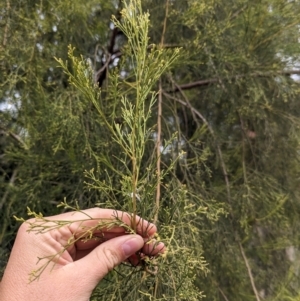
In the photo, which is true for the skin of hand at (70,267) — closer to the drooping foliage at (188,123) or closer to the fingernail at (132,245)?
the fingernail at (132,245)

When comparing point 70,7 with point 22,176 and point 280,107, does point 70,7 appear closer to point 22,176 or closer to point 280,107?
point 22,176

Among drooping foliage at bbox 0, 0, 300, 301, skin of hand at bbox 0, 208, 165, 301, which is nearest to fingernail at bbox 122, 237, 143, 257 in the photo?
skin of hand at bbox 0, 208, 165, 301

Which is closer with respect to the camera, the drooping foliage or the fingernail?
the fingernail

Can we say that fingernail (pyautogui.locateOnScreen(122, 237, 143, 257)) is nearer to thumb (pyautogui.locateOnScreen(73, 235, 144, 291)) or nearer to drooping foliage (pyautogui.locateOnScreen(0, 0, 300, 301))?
thumb (pyautogui.locateOnScreen(73, 235, 144, 291))

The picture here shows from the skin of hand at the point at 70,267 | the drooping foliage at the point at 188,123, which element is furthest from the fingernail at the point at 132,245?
the drooping foliage at the point at 188,123

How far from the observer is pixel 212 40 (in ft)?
6.77

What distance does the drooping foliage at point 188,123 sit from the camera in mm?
1902

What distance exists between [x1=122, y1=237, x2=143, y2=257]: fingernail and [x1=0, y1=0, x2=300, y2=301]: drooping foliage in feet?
1.69

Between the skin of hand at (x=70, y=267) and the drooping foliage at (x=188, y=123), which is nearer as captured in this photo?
the skin of hand at (x=70, y=267)

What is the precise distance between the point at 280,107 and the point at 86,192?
49.0 inches

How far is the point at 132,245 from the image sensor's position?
108 cm

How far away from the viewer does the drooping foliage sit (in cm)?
190

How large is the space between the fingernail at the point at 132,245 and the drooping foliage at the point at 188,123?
0.52 m

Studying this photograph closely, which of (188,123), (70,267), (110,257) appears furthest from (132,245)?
(188,123)
